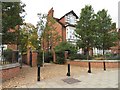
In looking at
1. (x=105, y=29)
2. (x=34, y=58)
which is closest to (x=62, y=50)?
(x=34, y=58)

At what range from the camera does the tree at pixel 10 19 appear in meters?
13.9

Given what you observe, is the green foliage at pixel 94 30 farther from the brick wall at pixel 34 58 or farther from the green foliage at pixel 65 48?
the brick wall at pixel 34 58

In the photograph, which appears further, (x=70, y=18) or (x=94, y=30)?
(x=70, y=18)

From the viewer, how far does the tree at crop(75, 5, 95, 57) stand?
24.8 metres

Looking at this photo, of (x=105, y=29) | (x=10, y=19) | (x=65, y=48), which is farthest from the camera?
(x=105, y=29)

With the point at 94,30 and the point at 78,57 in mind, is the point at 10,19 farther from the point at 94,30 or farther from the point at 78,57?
the point at 94,30

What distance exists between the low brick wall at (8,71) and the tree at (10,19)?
2.50m

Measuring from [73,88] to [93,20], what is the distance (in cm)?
1762

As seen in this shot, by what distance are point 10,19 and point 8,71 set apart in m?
4.05

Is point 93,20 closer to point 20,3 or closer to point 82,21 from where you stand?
point 82,21

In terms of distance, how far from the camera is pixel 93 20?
2567cm

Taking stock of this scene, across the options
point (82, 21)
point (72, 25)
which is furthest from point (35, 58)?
point (72, 25)

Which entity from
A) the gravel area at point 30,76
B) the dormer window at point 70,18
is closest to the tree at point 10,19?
the gravel area at point 30,76

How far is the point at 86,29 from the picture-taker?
25.2 meters
